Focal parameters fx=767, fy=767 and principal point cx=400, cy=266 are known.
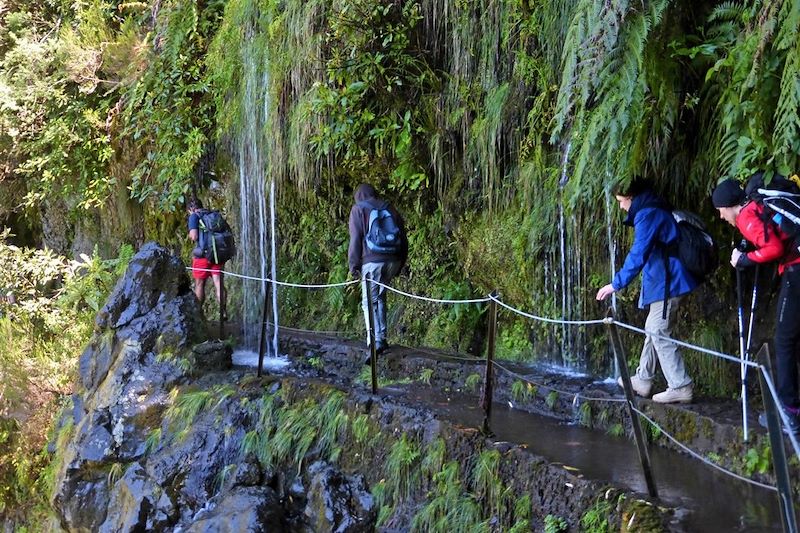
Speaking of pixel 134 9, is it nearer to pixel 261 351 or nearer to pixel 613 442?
pixel 261 351

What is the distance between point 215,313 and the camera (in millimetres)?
13914

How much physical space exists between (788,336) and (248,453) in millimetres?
4808

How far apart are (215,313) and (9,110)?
6.06m

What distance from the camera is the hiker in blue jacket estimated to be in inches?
229

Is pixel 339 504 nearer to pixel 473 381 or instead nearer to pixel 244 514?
pixel 244 514

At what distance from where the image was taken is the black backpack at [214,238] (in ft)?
34.4

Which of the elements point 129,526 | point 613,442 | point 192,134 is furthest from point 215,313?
point 613,442

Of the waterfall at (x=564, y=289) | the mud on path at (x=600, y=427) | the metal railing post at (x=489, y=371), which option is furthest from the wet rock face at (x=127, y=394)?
the waterfall at (x=564, y=289)

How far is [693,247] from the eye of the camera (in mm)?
5801

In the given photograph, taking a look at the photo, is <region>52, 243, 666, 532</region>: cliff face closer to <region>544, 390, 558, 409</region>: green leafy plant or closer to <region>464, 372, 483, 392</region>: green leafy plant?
<region>464, 372, 483, 392</region>: green leafy plant

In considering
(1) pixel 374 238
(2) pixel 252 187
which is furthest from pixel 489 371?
(2) pixel 252 187

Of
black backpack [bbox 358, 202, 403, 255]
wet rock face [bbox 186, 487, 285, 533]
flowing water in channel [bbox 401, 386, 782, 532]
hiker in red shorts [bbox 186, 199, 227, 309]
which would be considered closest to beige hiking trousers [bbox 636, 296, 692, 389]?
flowing water in channel [bbox 401, 386, 782, 532]

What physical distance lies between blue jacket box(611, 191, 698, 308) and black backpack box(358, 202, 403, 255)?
2.93 metres

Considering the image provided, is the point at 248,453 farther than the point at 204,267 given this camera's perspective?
No
